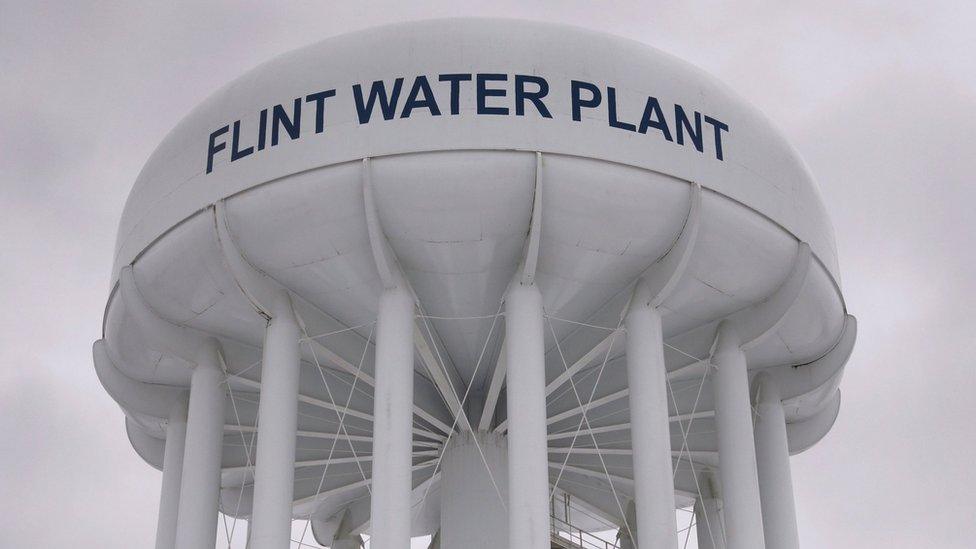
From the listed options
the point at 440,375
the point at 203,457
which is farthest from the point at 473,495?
the point at 203,457

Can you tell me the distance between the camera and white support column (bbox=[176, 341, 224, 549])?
55.5 ft

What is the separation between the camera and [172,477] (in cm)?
1888

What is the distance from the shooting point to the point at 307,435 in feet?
65.0

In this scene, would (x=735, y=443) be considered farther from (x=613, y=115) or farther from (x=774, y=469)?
(x=613, y=115)

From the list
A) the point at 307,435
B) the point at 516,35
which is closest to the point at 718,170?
the point at 516,35

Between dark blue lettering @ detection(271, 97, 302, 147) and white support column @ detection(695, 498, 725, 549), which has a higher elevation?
dark blue lettering @ detection(271, 97, 302, 147)

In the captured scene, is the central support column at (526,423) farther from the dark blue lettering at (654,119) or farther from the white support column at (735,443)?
the white support column at (735,443)

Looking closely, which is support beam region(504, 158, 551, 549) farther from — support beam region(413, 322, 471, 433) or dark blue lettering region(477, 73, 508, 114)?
support beam region(413, 322, 471, 433)

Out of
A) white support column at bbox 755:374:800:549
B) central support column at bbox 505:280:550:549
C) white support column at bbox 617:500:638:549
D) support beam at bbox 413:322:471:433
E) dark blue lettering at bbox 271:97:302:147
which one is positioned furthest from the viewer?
white support column at bbox 617:500:638:549

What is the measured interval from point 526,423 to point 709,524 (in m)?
8.00

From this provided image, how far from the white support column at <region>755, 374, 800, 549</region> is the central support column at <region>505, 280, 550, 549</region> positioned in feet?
17.8

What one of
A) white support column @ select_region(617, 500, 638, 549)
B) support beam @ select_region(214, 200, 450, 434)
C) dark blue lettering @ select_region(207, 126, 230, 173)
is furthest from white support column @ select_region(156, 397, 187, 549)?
white support column @ select_region(617, 500, 638, 549)

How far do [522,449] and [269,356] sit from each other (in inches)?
142

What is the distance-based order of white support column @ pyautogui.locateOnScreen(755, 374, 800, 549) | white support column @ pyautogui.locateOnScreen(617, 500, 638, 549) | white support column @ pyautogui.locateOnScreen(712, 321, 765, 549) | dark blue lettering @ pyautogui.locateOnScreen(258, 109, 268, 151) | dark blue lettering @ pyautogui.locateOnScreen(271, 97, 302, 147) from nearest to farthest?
dark blue lettering @ pyautogui.locateOnScreen(271, 97, 302, 147)
dark blue lettering @ pyautogui.locateOnScreen(258, 109, 268, 151)
white support column @ pyautogui.locateOnScreen(712, 321, 765, 549)
white support column @ pyautogui.locateOnScreen(755, 374, 800, 549)
white support column @ pyautogui.locateOnScreen(617, 500, 638, 549)
